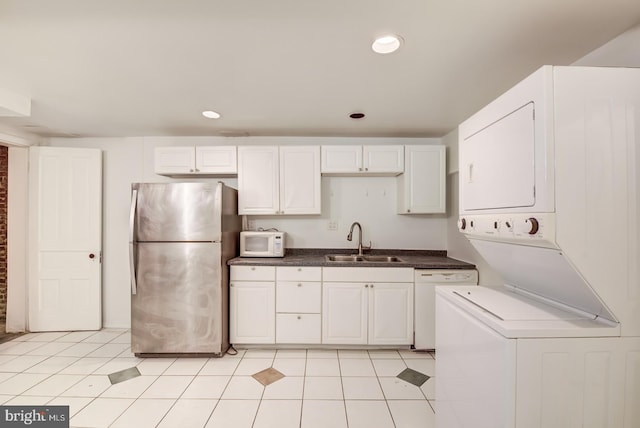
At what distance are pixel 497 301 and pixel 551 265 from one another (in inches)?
13.2

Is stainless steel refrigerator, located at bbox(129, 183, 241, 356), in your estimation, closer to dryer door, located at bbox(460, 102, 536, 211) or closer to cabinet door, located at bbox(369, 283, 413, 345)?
cabinet door, located at bbox(369, 283, 413, 345)

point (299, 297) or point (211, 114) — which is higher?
point (211, 114)

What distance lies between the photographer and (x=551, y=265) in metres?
1.09

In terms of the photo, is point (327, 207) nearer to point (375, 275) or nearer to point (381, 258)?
point (381, 258)

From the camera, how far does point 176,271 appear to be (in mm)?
2480

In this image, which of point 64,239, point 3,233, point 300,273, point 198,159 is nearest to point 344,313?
point 300,273

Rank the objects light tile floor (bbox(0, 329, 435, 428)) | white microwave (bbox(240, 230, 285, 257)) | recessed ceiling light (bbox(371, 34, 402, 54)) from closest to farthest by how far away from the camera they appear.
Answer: recessed ceiling light (bbox(371, 34, 402, 54)), light tile floor (bbox(0, 329, 435, 428)), white microwave (bbox(240, 230, 285, 257))

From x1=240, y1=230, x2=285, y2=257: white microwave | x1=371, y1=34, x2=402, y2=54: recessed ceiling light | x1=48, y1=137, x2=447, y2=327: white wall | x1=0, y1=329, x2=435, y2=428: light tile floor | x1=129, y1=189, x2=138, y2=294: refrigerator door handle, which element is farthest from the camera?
x1=48, y1=137, x2=447, y2=327: white wall

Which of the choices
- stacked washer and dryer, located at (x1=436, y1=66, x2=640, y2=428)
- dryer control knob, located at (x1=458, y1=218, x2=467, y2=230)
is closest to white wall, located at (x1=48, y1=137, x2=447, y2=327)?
dryer control knob, located at (x1=458, y1=218, x2=467, y2=230)

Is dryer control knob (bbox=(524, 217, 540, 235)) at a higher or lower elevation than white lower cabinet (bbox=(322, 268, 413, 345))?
higher

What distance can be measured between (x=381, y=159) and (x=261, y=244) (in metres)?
1.58

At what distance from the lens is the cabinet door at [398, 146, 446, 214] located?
289 cm

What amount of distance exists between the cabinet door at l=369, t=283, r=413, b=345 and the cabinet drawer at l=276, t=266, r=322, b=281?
546 mm

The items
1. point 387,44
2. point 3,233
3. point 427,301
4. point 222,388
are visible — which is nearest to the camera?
point 387,44
